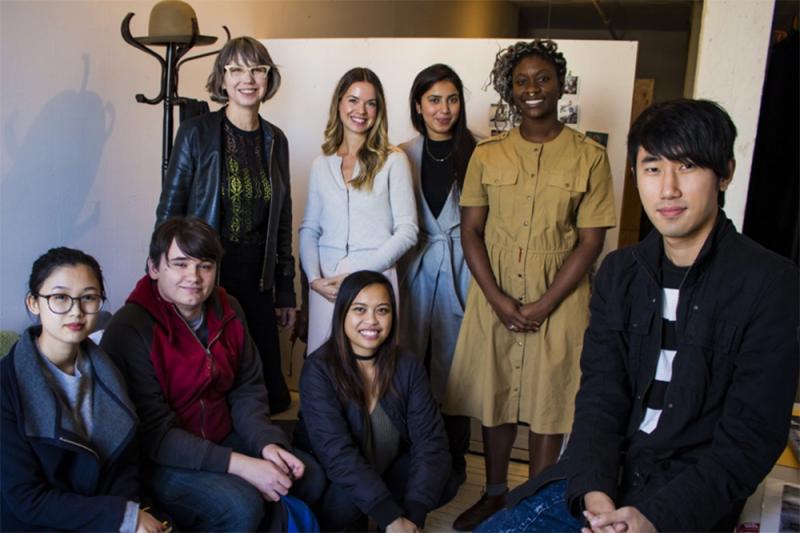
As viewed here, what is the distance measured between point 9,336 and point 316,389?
109 cm

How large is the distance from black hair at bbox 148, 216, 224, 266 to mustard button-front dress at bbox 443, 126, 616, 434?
33.5 inches

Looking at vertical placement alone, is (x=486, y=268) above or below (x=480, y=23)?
below

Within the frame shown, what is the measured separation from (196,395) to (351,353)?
487 millimetres

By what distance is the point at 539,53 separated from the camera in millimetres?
2314

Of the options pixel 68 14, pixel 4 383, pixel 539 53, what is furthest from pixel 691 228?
pixel 68 14

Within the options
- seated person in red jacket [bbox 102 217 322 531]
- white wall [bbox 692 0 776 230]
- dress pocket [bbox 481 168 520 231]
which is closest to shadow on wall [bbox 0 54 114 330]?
seated person in red jacket [bbox 102 217 322 531]

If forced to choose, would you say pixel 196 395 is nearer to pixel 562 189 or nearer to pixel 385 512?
→ pixel 385 512

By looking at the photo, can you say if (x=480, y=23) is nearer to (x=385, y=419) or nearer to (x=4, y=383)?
(x=385, y=419)

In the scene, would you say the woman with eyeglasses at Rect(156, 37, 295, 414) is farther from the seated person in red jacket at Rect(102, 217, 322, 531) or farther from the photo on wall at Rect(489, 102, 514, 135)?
the photo on wall at Rect(489, 102, 514, 135)

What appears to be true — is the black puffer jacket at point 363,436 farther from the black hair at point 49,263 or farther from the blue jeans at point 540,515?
the black hair at point 49,263

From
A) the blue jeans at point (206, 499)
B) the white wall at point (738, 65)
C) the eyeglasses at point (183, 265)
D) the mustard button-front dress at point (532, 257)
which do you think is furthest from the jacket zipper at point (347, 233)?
the white wall at point (738, 65)

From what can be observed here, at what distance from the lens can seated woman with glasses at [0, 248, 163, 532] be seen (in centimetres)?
161

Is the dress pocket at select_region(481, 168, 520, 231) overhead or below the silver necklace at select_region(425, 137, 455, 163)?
below

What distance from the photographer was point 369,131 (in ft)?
8.60
